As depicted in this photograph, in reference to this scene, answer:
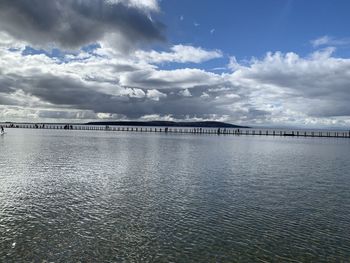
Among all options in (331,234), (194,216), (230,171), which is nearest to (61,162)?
(230,171)

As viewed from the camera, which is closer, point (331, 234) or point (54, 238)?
point (54, 238)

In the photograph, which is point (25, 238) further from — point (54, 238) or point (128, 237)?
point (128, 237)

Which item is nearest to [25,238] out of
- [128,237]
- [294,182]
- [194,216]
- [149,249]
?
[128,237]

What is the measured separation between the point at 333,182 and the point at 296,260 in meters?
18.5

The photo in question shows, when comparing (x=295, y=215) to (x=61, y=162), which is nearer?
(x=295, y=215)

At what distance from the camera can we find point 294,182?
2869 centimetres

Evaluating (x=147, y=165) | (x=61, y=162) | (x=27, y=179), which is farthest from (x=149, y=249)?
(x=61, y=162)

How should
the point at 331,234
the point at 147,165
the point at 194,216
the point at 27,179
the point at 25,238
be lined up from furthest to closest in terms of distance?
the point at 147,165 → the point at 27,179 → the point at 194,216 → the point at 331,234 → the point at 25,238

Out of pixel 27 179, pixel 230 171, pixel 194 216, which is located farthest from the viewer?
pixel 230 171

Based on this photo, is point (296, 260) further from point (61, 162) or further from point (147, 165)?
point (61, 162)

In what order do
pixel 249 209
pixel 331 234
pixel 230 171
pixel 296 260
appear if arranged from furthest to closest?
pixel 230 171 < pixel 249 209 < pixel 331 234 < pixel 296 260

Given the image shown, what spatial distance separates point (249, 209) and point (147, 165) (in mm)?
20049

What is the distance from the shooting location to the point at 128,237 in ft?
48.0

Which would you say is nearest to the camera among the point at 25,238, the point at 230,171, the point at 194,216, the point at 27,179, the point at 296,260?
the point at 296,260
